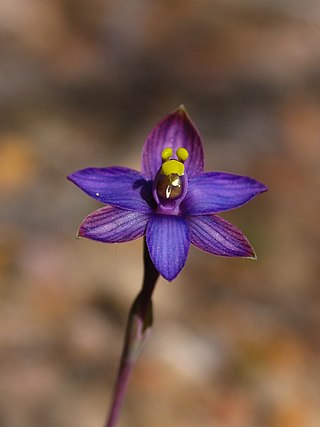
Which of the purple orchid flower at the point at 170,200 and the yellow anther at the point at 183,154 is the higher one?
the yellow anther at the point at 183,154

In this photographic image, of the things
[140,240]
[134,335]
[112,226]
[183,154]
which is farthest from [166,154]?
[140,240]

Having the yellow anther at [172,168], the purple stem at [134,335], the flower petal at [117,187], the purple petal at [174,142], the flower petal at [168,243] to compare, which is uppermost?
the purple petal at [174,142]

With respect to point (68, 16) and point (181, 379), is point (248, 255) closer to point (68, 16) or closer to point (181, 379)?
point (181, 379)

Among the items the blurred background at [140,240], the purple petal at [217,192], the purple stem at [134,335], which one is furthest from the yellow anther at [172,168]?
the blurred background at [140,240]

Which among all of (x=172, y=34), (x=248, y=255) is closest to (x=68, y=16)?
(x=172, y=34)

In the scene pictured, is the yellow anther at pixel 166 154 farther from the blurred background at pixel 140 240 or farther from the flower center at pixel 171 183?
the blurred background at pixel 140 240

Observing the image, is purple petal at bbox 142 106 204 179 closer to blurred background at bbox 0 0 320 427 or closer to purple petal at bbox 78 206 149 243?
purple petal at bbox 78 206 149 243

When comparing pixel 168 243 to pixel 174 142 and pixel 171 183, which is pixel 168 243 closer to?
pixel 171 183
